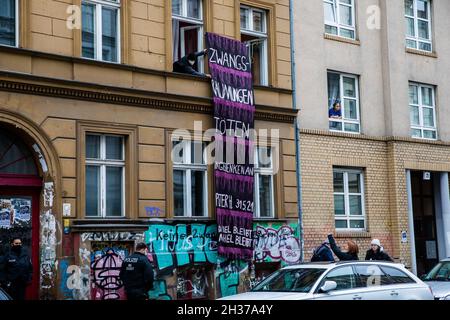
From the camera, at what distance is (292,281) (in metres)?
12.6

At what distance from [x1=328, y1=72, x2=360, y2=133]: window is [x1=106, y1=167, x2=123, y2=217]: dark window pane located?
732 cm

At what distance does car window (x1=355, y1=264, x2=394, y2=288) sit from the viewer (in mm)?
12820

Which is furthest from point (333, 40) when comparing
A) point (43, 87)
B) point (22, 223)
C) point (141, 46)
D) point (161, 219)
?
point (22, 223)

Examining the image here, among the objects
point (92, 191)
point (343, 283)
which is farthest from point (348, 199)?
point (343, 283)

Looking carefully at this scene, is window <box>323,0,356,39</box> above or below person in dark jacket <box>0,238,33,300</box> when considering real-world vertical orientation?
above

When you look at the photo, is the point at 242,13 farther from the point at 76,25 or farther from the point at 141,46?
the point at 76,25

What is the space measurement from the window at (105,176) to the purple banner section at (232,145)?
100 inches

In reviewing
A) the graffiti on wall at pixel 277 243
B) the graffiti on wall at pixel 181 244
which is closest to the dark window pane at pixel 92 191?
the graffiti on wall at pixel 181 244

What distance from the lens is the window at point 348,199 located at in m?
21.9

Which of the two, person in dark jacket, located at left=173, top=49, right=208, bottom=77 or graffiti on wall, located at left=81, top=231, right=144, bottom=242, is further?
person in dark jacket, located at left=173, top=49, right=208, bottom=77

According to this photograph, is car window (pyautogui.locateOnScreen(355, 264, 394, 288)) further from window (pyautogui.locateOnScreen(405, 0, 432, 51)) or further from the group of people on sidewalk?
window (pyautogui.locateOnScreen(405, 0, 432, 51))

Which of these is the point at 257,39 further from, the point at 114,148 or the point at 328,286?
the point at 328,286

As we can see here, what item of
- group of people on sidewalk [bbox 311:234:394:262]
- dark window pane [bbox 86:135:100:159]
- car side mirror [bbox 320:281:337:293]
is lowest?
car side mirror [bbox 320:281:337:293]

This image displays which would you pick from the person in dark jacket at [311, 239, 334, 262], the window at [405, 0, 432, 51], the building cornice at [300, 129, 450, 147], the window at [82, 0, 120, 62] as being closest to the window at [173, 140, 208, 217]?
the window at [82, 0, 120, 62]
